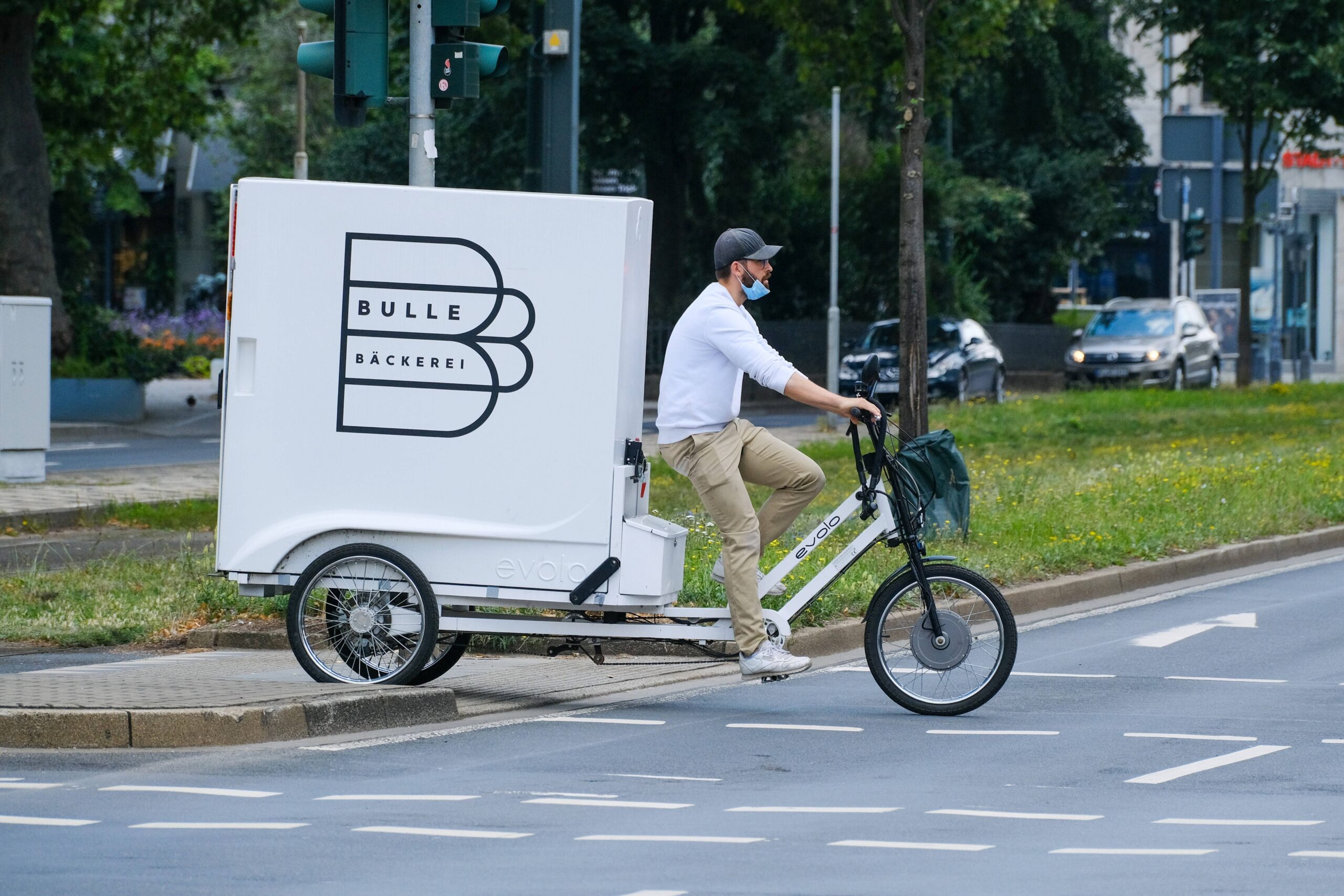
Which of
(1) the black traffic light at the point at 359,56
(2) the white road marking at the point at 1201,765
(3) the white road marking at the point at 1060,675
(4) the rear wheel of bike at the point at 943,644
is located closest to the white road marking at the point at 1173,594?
(3) the white road marking at the point at 1060,675

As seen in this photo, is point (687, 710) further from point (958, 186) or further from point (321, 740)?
point (958, 186)

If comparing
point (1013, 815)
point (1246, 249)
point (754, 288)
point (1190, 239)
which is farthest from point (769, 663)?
point (1190, 239)

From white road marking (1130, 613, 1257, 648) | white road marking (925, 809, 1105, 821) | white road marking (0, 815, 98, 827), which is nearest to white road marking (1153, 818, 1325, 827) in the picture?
white road marking (925, 809, 1105, 821)

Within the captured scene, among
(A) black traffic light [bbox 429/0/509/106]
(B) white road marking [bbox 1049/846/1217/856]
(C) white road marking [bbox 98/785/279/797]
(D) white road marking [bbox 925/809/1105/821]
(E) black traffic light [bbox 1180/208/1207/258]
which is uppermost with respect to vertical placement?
(E) black traffic light [bbox 1180/208/1207/258]

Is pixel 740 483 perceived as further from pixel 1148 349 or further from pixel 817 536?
pixel 1148 349

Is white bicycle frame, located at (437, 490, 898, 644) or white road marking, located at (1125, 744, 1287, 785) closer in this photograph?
white road marking, located at (1125, 744, 1287, 785)

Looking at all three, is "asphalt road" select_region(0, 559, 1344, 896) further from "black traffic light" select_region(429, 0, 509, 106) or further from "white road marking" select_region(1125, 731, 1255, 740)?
"black traffic light" select_region(429, 0, 509, 106)

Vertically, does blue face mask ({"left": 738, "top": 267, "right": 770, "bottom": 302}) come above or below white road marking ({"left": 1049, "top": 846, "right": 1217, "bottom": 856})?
above

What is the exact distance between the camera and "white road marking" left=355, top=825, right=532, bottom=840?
577 cm

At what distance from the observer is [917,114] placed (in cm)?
1505

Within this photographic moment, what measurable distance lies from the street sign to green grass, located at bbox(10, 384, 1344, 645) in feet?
13.7

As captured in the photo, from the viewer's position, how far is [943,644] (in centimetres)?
812

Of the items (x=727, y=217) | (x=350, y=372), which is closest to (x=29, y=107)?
(x=727, y=217)

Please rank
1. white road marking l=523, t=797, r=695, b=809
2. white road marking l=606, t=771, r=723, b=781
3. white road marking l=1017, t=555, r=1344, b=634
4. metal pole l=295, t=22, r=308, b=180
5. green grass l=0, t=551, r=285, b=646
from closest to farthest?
white road marking l=523, t=797, r=695, b=809, white road marking l=606, t=771, r=723, b=781, green grass l=0, t=551, r=285, b=646, white road marking l=1017, t=555, r=1344, b=634, metal pole l=295, t=22, r=308, b=180
